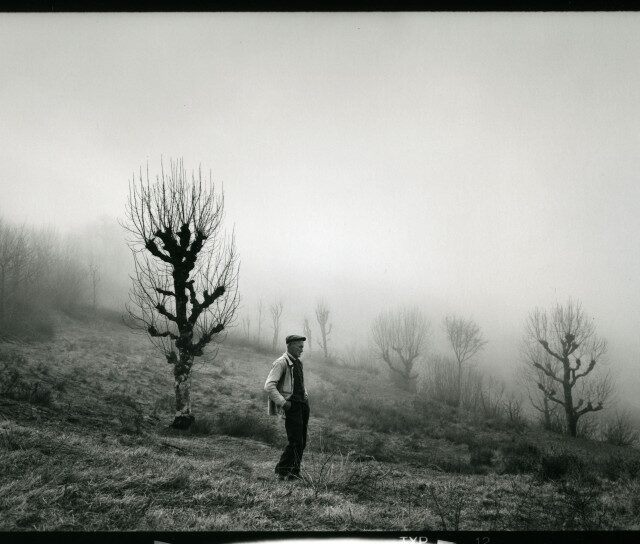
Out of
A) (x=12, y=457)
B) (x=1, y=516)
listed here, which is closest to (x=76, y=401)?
(x=12, y=457)

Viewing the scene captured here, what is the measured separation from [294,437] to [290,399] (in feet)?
1.74

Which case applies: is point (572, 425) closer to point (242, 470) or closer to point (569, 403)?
point (569, 403)

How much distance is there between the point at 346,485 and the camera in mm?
5707

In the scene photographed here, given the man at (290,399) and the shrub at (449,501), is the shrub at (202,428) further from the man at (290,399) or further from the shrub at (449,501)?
the shrub at (449,501)

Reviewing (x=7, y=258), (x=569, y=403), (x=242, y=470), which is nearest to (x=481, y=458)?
(x=242, y=470)

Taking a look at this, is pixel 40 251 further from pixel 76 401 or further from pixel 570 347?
pixel 570 347

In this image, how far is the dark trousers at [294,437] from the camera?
5324mm

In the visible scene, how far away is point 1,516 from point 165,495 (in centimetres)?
166

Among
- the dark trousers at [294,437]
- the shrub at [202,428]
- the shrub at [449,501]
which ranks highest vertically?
the dark trousers at [294,437]

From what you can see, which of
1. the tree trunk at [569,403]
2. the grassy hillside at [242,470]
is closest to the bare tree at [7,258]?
the grassy hillside at [242,470]

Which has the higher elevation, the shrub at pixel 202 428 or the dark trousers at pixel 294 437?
the dark trousers at pixel 294 437

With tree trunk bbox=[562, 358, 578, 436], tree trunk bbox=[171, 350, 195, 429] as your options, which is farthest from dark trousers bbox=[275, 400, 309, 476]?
tree trunk bbox=[562, 358, 578, 436]

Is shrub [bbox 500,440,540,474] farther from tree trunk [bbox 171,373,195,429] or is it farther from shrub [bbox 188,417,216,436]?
tree trunk [bbox 171,373,195,429]

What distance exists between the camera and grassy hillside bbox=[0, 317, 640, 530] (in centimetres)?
443
